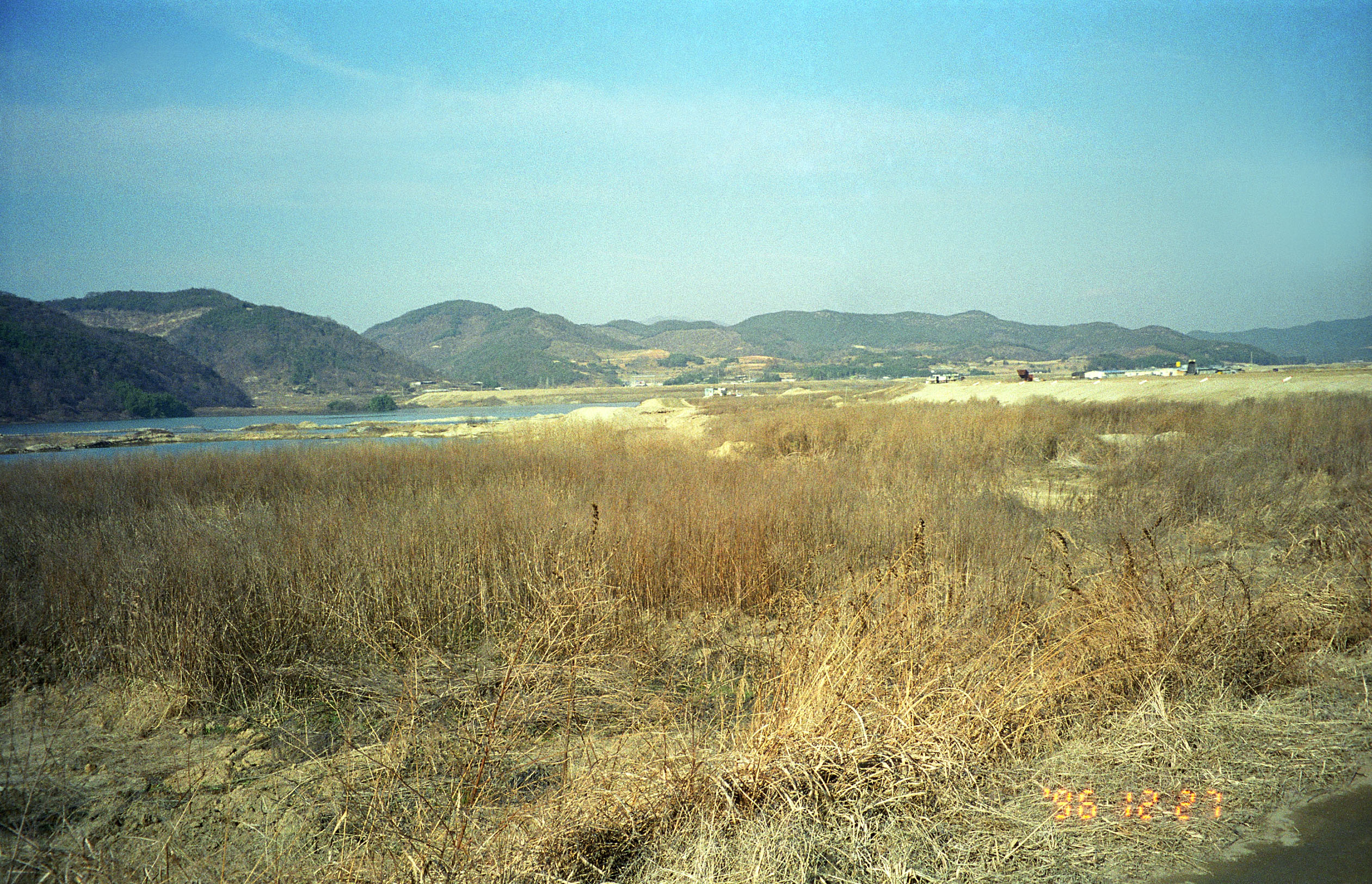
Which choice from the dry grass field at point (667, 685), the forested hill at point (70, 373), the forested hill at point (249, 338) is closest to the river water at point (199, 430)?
the forested hill at point (70, 373)

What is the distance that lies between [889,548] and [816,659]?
405 cm

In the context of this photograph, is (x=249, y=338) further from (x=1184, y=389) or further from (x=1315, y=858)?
(x=1315, y=858)

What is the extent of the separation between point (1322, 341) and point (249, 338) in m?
172

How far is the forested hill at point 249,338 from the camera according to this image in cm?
9812

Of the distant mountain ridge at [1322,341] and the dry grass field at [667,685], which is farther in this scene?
the distant mountain ridge at [1322,341]

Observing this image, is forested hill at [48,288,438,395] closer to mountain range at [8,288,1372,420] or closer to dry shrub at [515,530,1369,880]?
mountain range at [8,288,1372,420]

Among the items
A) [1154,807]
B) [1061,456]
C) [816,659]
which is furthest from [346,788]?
[1061,456]

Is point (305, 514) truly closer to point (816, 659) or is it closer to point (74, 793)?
point (74, 793)

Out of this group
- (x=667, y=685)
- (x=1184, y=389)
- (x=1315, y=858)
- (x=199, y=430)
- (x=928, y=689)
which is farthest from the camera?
(x=199, y=430)

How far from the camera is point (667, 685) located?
5215mm
